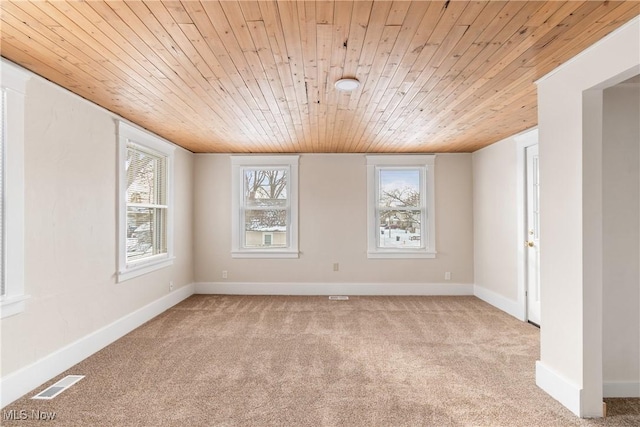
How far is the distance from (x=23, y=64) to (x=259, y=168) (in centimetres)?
338

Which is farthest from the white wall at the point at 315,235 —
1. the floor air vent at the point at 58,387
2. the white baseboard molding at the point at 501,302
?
the floor air vent at the point at 58,387

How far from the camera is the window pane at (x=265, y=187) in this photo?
5535mm

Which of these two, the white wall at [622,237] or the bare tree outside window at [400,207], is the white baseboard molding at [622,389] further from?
the bare tree outside window at [400,207]

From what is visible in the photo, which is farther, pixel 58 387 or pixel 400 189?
pixel 400 189

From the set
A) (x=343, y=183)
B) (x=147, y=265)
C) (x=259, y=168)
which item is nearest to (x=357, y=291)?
(x=343, y=183)

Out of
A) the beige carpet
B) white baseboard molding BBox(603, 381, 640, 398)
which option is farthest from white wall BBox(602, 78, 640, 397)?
the beige carpet

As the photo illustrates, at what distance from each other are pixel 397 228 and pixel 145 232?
366 centimetres

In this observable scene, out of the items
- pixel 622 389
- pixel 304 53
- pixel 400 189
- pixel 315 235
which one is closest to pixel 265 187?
pixel 315 235

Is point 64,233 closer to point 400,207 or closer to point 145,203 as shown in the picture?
point 145,203

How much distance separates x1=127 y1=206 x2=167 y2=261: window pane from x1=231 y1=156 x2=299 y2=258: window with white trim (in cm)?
118

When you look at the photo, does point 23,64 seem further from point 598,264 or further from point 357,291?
point 357,291

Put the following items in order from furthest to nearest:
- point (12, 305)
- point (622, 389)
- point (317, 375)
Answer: point (317, 375) < point (622, 389) < point (12, 305)

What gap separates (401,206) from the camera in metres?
5.52

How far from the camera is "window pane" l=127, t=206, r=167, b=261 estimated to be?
3.89m
